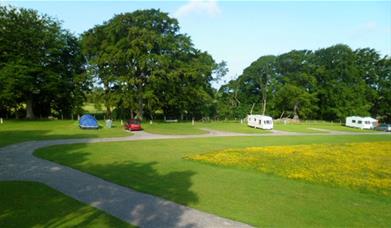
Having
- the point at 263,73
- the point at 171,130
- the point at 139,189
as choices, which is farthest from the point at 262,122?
the point at 139,189

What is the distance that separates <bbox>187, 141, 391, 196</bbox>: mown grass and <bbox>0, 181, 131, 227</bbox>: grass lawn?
962cm

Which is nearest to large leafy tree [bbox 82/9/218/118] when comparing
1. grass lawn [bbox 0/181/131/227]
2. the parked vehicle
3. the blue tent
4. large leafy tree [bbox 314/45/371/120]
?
the blue tent

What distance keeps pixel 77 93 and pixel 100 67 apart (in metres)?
8.21

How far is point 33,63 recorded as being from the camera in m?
47.8

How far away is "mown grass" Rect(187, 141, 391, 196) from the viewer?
48.2ft

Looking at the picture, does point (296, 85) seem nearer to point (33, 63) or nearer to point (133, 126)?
point (133, 126)

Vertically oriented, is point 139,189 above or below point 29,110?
below

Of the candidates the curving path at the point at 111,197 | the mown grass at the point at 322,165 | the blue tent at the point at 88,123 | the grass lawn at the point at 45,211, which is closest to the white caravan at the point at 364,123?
the mown grass at the point at 322,165

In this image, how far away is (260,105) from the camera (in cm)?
7938

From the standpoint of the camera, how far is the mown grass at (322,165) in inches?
579

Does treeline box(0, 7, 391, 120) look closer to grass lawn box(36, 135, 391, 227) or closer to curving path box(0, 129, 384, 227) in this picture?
grass lawn box(36, 135, 391, 227)

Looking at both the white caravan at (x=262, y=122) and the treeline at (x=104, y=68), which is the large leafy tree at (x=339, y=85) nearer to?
the treeline at (x=104, y=68)

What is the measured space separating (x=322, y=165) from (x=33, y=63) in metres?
44.1

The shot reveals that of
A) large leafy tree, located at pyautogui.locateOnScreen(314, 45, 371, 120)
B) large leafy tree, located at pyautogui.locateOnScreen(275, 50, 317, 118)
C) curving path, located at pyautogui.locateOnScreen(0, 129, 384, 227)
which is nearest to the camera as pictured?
curving path, located at pyautogui.locateOnScreen(0, 129, 384, 227)
